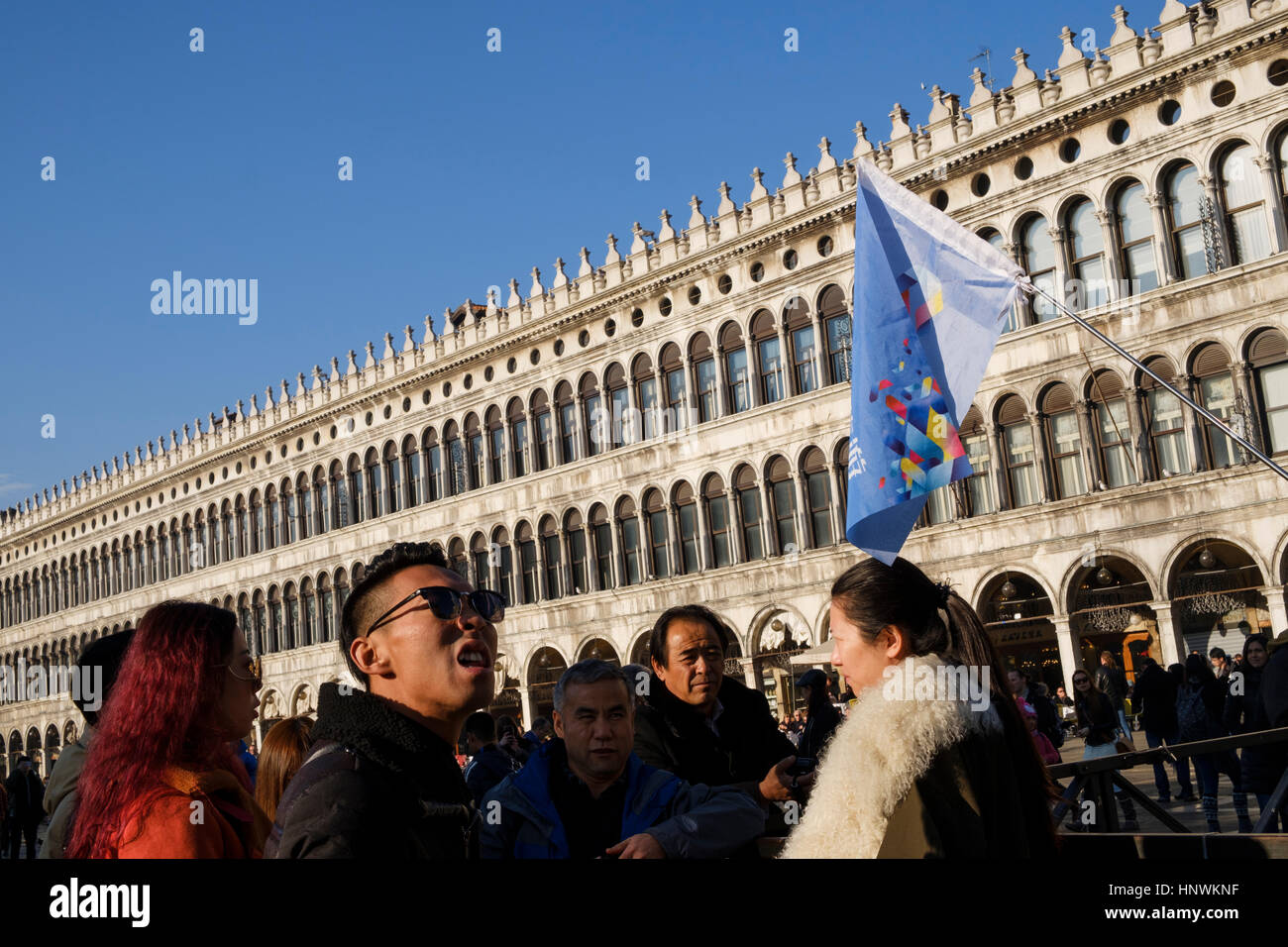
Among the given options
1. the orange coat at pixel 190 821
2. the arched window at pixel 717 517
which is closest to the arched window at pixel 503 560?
the arched window at pixel 717 517

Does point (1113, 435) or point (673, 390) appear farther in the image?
point (673, 390)

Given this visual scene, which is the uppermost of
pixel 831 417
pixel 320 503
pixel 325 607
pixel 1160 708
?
pixel 320 503

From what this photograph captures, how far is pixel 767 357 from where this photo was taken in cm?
2802

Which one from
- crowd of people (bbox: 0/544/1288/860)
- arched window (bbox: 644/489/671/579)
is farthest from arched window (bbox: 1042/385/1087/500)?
crowd of people (bbox: 0/544/1288/860)

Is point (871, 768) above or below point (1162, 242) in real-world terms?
below

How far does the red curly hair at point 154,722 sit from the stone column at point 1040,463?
22.2m

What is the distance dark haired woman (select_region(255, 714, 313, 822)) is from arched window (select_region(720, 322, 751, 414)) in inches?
959

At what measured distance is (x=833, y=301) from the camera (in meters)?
26.8

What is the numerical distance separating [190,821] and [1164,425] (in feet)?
73.0

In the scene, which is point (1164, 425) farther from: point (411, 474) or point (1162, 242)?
point (411, 474)

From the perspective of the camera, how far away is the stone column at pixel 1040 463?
2344 centimetres

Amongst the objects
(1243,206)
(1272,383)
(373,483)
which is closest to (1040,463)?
(1272,383)
